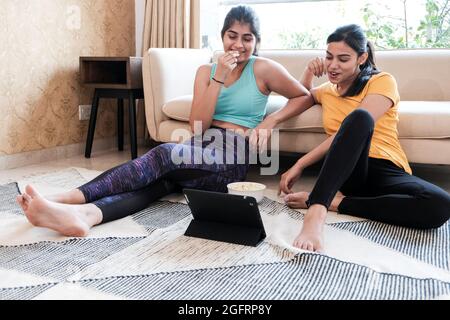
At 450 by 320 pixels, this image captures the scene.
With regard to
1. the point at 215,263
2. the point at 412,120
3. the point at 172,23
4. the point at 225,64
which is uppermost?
the point at 172,23

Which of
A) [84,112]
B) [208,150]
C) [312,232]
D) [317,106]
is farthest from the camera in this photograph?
[84,112]

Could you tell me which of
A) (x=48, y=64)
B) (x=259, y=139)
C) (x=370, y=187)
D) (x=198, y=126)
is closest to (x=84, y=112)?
(x=48, y=64)

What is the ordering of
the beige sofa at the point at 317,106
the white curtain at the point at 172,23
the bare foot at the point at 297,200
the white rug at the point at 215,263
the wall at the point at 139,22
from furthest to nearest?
the wall at the point at 139,22, the white curtain at the point at 172,23, the beige sofa at the point at 317,106, the bare foot at the point at 297,200, the white rug at the point at 215,263

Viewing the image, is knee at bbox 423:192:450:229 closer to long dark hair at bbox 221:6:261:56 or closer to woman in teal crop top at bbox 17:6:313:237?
woman in teal crop top at bbox 17:6:313:237

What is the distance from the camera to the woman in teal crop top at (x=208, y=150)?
5.10 feet

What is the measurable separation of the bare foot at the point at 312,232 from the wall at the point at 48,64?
1.88 m

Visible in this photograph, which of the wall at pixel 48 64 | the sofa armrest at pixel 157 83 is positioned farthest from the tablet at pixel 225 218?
the wall at pixel 48 64

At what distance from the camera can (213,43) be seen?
3.60m

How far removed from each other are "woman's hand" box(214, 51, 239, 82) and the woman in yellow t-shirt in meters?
0.33

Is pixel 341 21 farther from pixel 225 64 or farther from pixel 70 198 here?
pixel 70 198

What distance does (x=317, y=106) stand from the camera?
221 cm

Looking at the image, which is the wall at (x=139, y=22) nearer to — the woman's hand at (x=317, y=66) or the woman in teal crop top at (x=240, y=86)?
the woman in teal crop top at (x=240, y=86)

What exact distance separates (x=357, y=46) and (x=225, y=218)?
2.54 ft

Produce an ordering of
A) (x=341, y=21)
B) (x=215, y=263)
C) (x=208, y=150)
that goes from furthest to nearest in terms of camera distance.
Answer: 1. (x=341, y=21)
2. (x=208, y=150)
3. (x=215, y=263)
